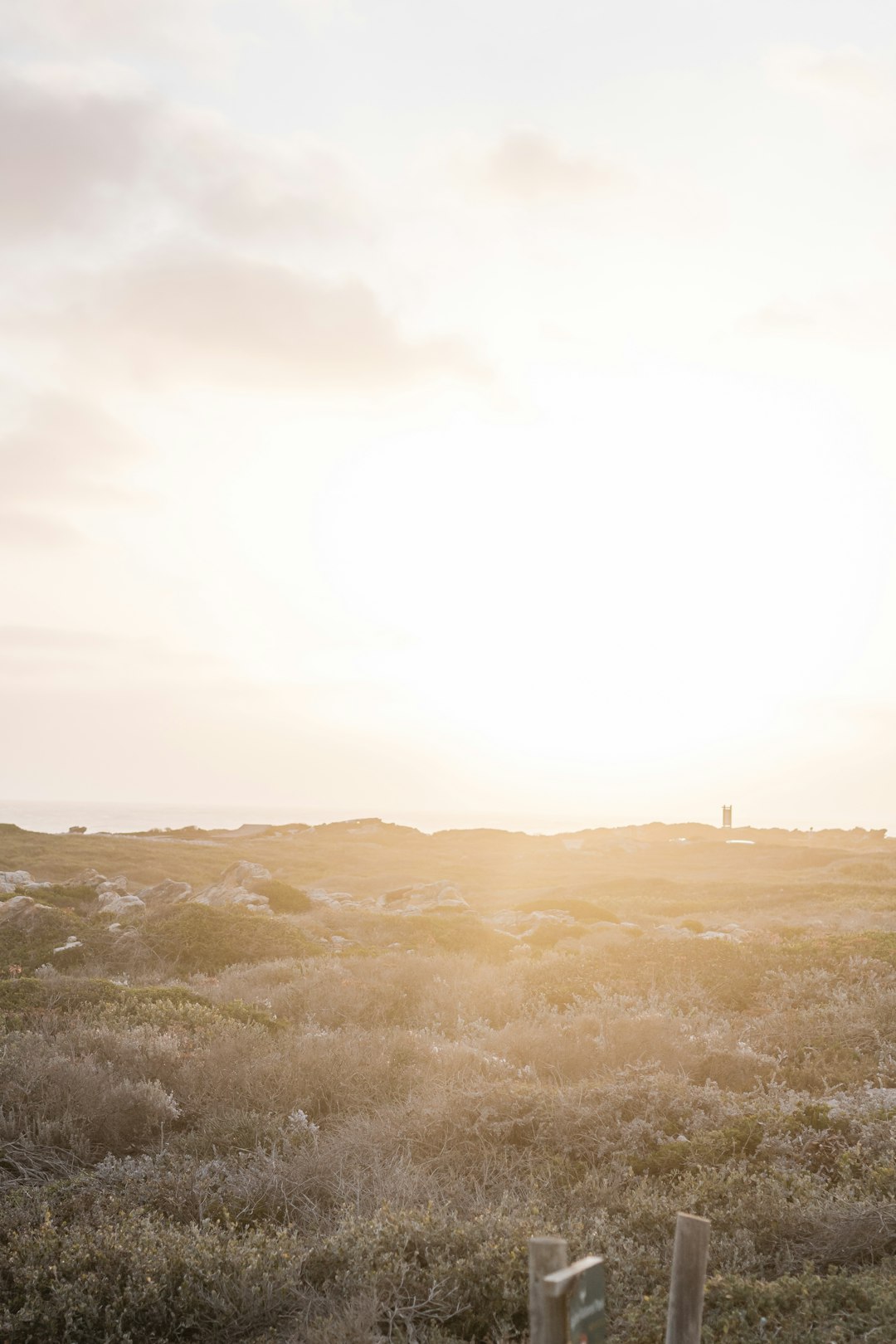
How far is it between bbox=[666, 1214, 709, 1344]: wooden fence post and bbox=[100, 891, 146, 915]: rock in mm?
21215

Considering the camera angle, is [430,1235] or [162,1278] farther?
[430,1235]

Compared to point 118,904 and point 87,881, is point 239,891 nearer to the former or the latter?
point 118,904

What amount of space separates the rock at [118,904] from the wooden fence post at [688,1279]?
21215 millimetres

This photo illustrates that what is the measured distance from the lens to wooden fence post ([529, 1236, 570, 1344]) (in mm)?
3477

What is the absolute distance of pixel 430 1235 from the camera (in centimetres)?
603

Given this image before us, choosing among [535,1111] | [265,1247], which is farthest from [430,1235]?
[535,1111]

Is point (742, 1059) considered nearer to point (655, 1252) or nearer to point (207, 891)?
point (655, 1252)

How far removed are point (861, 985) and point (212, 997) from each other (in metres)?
10.4

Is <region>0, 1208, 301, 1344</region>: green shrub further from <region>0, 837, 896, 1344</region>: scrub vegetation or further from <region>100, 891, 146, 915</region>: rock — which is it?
<region>100, 891, 146, 915</region>: rock

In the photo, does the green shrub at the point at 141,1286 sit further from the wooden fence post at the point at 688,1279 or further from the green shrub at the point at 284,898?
the green shrub at the point at 284,898

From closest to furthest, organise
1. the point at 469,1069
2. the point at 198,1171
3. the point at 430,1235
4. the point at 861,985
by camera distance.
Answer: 1. the point at 430,1235
2. the point at 198,1171
3. the point at 469,1069
4. the point at 861,985

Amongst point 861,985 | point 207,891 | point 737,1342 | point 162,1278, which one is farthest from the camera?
point 207,891

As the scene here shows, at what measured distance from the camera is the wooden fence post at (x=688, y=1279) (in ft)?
13.3

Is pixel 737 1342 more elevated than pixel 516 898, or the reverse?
pixel 737 1342
